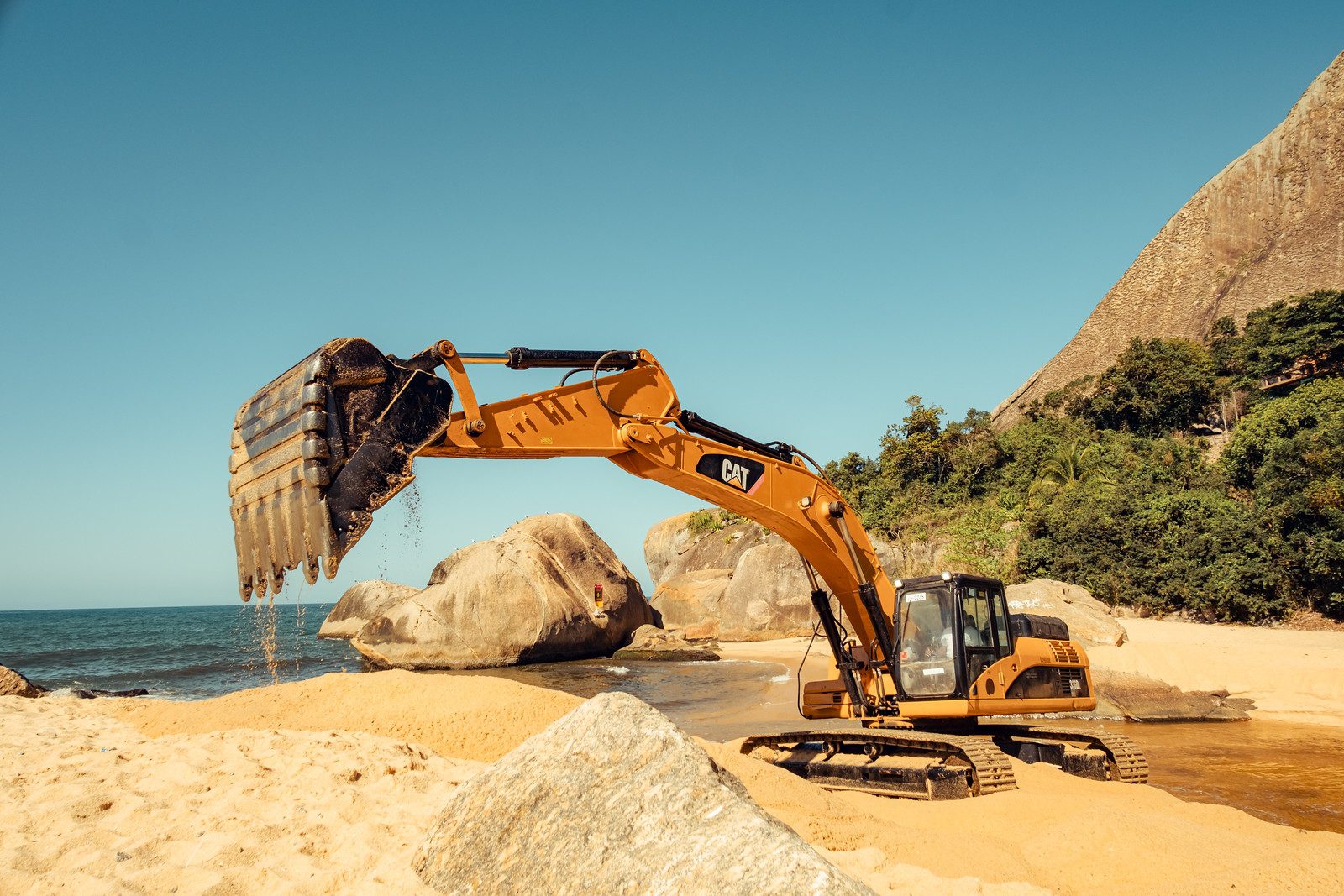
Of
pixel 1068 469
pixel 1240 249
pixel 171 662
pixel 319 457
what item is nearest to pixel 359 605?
pixel 171 662

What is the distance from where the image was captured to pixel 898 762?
848 cm

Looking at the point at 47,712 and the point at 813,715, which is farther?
the point at 813,715

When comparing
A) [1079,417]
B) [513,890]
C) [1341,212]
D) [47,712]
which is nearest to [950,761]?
[513,890]

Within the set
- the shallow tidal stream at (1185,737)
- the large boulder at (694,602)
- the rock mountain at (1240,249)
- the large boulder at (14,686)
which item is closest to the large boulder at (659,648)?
the large boulder at (694,602)

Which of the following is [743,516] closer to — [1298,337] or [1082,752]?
[1082,752]

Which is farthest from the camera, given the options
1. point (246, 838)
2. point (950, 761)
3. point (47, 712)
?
point (47, 712)

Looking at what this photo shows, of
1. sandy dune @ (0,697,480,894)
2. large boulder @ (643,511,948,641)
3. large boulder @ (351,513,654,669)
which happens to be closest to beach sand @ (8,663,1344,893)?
sandy dune @ (0,697,480,894)

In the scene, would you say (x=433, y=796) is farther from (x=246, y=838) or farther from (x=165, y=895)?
(x=165, y=895)

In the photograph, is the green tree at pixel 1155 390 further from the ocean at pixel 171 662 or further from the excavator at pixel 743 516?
the ocean at pixel 171 662

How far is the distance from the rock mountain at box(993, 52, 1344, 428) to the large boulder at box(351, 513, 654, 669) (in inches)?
1482

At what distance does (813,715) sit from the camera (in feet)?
31.8

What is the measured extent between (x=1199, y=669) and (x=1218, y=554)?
279 inches

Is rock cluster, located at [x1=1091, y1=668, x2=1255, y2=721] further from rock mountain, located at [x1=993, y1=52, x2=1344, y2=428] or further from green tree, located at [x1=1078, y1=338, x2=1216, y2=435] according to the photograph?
rock mountain, located at [x1=993, y1=52, x2=1344, y2=428]

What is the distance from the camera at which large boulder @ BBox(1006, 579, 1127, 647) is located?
60.6 feet
